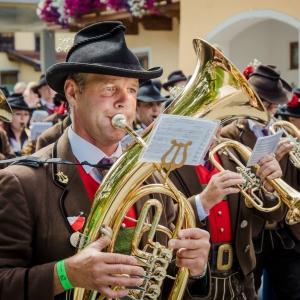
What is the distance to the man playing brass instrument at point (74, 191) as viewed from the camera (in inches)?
92.5

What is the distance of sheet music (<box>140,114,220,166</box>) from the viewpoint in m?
2.20

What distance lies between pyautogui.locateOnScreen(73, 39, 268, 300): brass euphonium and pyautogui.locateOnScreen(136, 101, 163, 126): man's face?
13.8ft

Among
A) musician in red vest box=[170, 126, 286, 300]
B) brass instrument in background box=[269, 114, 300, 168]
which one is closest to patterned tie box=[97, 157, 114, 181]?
musician in red vest box=[170, 126, 286, 300]

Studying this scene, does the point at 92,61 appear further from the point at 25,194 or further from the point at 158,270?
the point at 158,270

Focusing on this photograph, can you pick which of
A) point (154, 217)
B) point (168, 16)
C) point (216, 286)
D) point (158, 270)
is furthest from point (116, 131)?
point (168, 16)

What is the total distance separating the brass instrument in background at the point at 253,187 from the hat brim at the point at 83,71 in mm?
1436

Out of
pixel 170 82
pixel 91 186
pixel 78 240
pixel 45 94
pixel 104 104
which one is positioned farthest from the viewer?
pixel 45 94

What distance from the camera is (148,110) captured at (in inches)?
280

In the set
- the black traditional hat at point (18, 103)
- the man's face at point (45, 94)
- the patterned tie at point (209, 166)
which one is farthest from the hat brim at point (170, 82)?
the patterned tie at point (209, 166)

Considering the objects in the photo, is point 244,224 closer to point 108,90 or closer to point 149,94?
point 108,90

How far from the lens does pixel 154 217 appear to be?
2490 mm

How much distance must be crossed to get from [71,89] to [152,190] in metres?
0.56

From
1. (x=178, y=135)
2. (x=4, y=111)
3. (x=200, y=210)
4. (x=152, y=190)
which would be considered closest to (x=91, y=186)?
(x=152, y=190)

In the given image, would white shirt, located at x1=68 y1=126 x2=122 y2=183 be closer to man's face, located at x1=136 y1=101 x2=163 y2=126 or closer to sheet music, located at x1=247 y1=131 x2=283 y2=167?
sheet music, located at x1=247 y1=131 x2=283 y2=167
